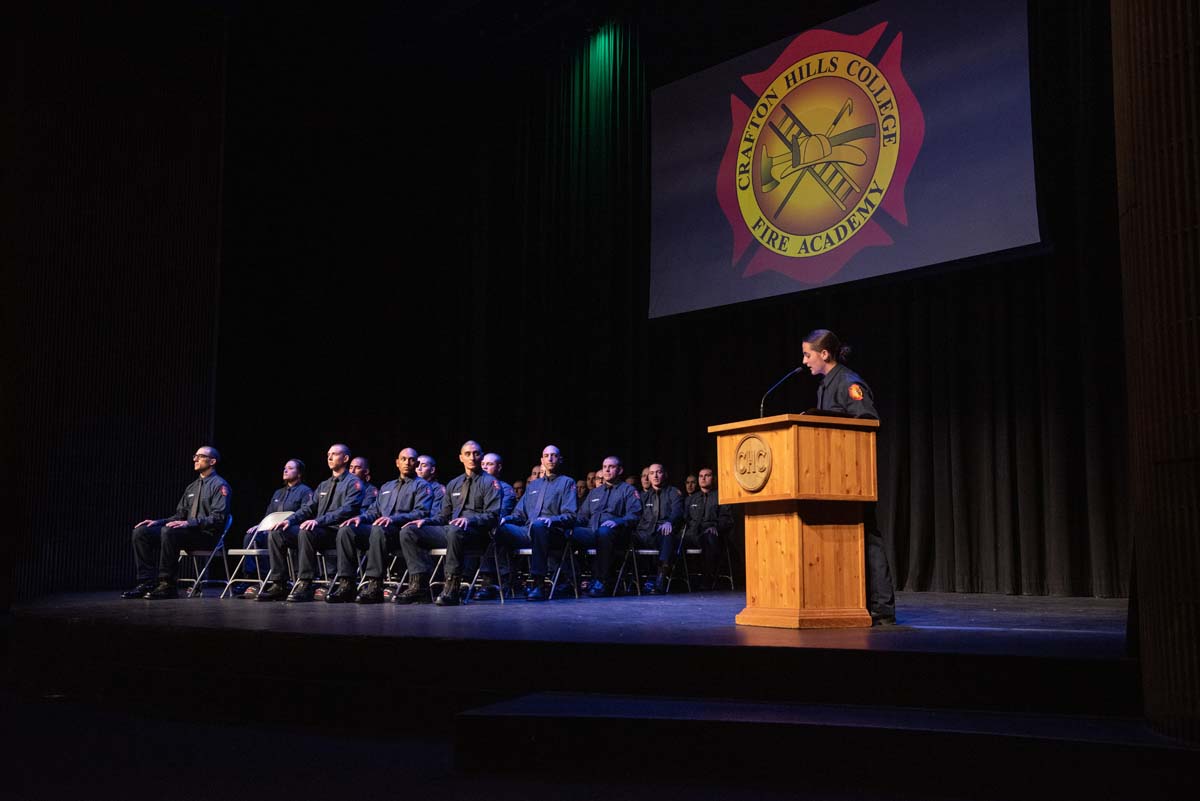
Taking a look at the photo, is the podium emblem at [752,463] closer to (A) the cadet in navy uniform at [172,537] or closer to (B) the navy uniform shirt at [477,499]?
(B) the navy uniform shirt at [477,499]

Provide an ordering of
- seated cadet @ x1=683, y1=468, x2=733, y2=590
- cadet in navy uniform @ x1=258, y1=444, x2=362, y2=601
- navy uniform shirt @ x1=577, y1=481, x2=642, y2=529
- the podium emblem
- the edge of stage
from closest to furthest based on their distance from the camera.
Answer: the edge of stage < the podium emblem < cadet in navy uniform @ x1=258, y1=444, x2=362, y2=601 < navy uniform shirt @ x1=577, y1=481, x2=642, y2=529 < seated cadet @ x1=683, y1=468, x2=733, y2=590

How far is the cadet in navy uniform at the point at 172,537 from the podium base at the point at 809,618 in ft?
15.9

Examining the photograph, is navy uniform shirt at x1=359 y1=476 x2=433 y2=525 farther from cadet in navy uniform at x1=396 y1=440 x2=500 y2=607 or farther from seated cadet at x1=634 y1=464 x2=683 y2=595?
seated cadet at x1=634 y1=464 x2=683 y2=595

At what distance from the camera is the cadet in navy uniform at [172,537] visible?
25.6 ft

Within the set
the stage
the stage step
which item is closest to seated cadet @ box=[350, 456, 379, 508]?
the stage

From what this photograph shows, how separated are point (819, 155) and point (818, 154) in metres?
0.01

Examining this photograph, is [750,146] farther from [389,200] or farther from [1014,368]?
[389,200]

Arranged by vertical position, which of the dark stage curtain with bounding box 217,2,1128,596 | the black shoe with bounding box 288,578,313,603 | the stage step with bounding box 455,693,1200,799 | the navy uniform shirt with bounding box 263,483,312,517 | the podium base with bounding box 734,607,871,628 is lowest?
the stage step with bounding box 455,693,1200,799

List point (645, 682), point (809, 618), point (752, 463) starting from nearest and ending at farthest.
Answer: point (645, 682)
point (809, 618)
point (752, 463)

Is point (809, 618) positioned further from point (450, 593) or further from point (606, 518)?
point (606, 518)

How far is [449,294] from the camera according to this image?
12.0 m

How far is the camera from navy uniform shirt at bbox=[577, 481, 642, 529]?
28.1ft

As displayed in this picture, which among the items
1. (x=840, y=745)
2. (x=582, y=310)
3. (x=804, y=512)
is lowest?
(x=840, y=745)

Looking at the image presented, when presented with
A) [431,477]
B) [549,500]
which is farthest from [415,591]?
[549,500]
